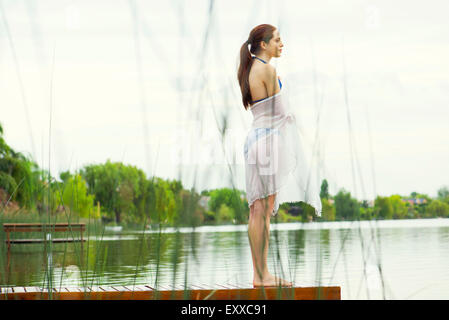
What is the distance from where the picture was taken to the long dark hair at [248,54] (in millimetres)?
2488

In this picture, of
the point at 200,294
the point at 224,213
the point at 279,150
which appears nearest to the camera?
the point at 224,213

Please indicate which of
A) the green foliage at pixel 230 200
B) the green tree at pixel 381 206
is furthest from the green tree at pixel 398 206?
the green foliage at pixel 230 200

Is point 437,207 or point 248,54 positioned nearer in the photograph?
point 248,54

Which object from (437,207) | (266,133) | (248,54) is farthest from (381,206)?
(437,207)

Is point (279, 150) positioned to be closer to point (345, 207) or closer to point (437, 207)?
point (345, 207)

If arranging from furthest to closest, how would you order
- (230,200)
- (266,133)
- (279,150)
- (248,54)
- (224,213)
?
(248,54) < (279,150) < (266,133) < (224,213) < (230,200)

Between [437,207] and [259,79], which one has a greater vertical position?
[437,207]

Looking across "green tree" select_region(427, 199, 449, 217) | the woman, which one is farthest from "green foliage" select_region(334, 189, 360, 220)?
"green tree" select_region(427, 199, 449, 217)

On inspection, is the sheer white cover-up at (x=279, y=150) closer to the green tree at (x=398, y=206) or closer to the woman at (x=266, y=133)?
the woman at (x=266, y=133)

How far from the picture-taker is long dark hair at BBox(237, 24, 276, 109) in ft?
8.16

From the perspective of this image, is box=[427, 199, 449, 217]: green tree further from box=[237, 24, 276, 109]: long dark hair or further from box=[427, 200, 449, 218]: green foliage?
box=[237, 24, 276, 109]: long dark hair

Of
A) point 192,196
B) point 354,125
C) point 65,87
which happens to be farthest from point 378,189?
point 65,87

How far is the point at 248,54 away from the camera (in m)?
2.55

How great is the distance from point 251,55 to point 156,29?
4.10 feet
